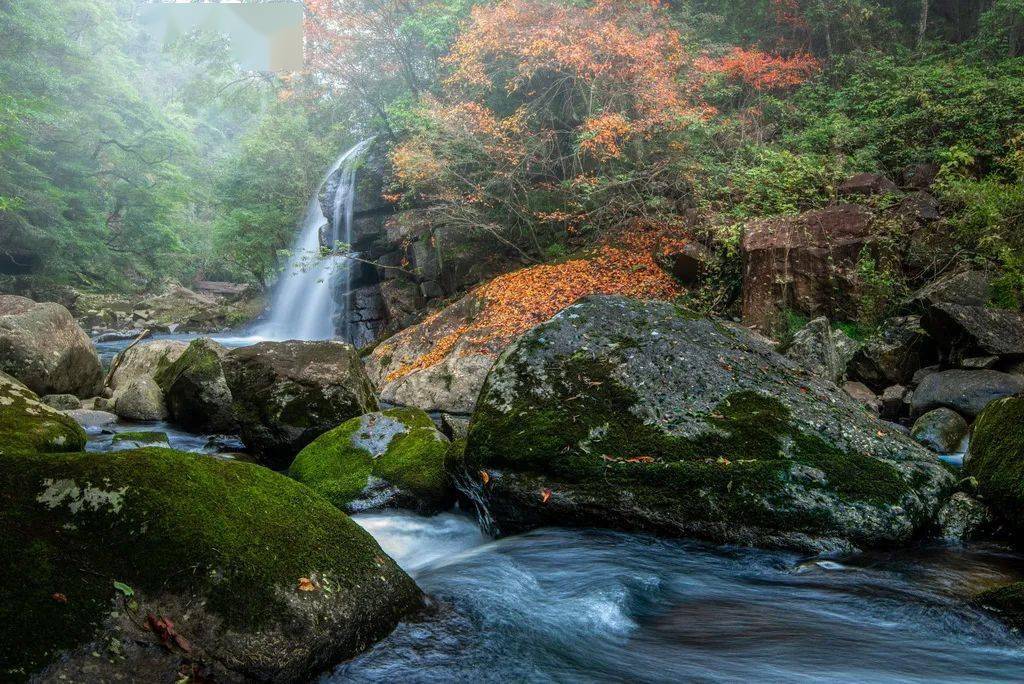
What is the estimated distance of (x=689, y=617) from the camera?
3633 millimetres

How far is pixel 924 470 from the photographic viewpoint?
14.2ft

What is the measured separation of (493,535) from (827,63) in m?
16.5

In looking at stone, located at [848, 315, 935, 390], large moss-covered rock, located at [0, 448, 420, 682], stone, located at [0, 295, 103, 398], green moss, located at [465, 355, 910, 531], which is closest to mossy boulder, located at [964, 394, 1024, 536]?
green moss, located at [465, 355, 910, 531]

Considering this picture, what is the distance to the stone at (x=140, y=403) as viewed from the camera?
356 inches

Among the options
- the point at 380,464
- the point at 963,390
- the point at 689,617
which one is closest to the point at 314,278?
the point at 380,464

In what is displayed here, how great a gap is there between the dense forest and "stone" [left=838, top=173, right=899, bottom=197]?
0.24 m

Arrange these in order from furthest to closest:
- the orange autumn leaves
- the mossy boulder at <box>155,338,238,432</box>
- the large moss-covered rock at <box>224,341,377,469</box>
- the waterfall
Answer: the waterfall → the orange autumn leaves → the mossy boulder at <box>155,338,238,432</box> → the large moss-covered rock at <box>224,341,377,469</box>

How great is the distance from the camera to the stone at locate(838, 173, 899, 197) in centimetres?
1115

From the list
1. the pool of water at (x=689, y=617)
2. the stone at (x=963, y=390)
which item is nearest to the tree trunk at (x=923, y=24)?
the stone at (x=963, y=390)

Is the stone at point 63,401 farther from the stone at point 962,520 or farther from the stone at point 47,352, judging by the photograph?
the stone at point 962,520

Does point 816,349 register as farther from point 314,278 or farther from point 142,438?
point 314,278

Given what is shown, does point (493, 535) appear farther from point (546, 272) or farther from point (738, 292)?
point (546, 272)

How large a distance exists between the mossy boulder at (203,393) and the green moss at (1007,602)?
8.06 m

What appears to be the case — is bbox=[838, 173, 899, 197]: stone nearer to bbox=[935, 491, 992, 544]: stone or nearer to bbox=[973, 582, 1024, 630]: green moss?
bbox=[935, 491, 992, 544]: stone
